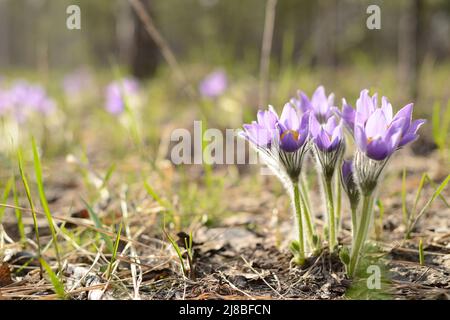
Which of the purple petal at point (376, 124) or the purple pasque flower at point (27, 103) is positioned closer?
the purple petal at point (376, 124)

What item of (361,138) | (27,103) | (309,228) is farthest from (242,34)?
(361,138)

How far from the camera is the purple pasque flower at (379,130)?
4.12 ft

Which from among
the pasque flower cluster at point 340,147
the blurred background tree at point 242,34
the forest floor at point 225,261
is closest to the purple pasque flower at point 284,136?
the pasque flower cluster at point 340,147

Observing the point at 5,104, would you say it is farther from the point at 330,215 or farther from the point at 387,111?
the point at 387,111

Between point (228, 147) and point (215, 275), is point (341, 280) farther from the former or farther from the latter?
point (228, 147)

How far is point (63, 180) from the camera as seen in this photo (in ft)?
10.4

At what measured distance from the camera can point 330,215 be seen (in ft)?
4.97

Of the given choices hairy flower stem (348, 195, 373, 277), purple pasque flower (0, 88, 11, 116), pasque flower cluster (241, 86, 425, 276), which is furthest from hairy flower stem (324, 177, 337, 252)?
purple pasque flower (0, 88, 11, 116)

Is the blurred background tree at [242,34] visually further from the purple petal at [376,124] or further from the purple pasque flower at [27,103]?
the purple petal at [376,124]

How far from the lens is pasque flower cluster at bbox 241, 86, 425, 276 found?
1.29 meters

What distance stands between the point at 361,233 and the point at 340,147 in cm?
27

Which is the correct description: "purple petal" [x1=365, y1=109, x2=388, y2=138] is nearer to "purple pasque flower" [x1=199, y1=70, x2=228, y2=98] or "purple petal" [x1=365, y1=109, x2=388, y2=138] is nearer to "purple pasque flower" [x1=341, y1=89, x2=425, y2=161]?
"purple pasque flower" [x1=341, y1=89, x2=425, y2=161]

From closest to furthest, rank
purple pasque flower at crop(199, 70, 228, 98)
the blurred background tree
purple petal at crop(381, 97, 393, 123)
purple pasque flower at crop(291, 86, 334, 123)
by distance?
purple petal at crop(381, 97, 393, 123) → purple pasque flower at crop(291, 86, 334, 123) → the blurred background tree → purple pasque flower at crop(199, 70, 228, 98)
